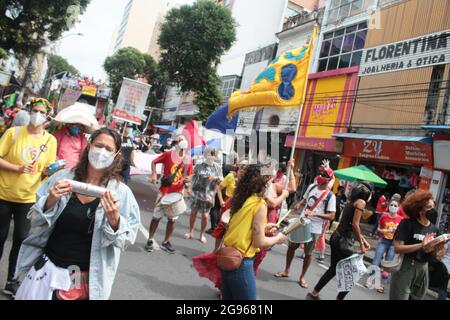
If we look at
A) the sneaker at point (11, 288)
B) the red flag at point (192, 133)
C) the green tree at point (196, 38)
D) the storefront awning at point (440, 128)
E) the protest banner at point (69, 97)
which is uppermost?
the green tree at point (196, 38)

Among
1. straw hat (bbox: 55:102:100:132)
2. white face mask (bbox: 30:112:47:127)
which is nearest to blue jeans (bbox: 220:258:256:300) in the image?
white face mask (bbox: 30:112:47:127)

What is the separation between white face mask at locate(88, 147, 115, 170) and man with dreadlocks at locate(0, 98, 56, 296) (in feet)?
4.62

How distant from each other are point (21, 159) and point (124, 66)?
4861 cm

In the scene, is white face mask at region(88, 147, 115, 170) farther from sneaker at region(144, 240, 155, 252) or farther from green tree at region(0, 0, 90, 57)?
green tree at region(0, 0, 90, 57)

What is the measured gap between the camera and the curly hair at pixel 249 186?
3426 millimetres

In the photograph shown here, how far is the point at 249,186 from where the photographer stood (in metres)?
3.44

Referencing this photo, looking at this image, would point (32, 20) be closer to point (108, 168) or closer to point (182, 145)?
point (182, 145)

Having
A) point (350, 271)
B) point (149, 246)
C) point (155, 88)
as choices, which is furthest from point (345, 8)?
point (155, 88)

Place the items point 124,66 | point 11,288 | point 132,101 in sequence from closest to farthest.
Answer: point 11,288 → point 132,101 → point 124,66

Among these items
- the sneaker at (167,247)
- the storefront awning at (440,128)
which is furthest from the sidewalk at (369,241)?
the sneaker at (167,247)

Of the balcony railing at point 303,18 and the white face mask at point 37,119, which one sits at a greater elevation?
the balcony railing at point 303,18

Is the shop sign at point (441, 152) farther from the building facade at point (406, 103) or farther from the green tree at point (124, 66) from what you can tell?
the green tree at point (124, 66)

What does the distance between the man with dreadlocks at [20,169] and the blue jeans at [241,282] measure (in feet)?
6.25
